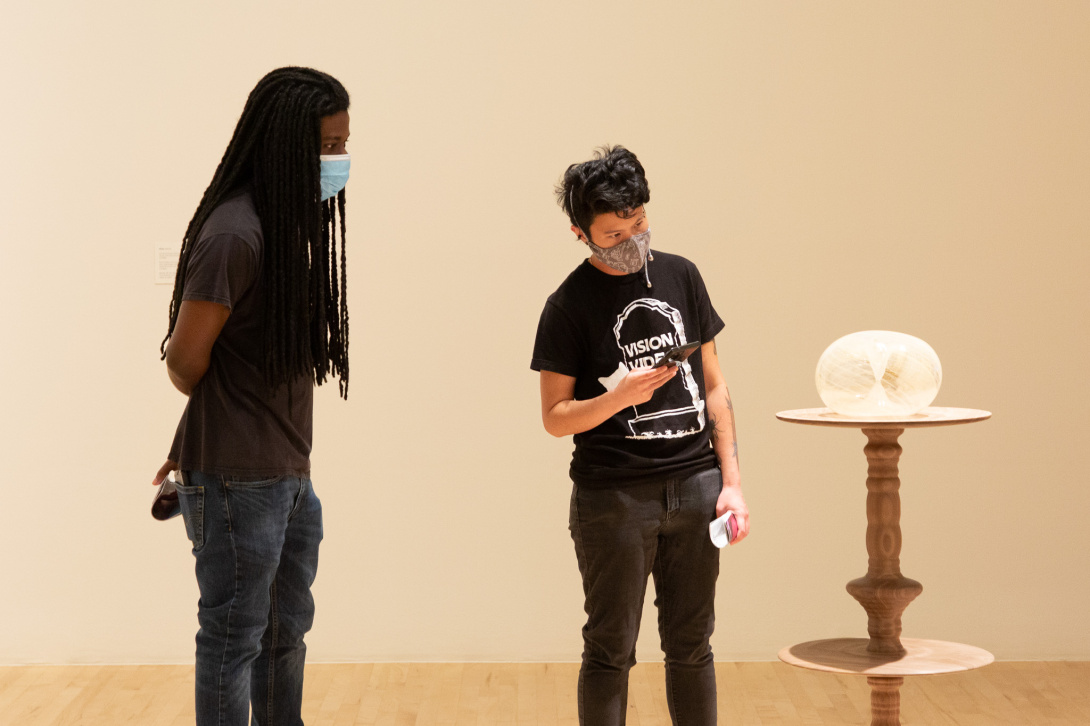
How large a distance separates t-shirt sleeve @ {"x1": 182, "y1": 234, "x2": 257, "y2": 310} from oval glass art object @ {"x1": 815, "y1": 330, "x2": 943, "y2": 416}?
45.0 inches

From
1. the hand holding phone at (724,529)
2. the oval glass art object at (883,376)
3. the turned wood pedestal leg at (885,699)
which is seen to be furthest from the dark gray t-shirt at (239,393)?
the turned wood pedestal leg at (885,699)

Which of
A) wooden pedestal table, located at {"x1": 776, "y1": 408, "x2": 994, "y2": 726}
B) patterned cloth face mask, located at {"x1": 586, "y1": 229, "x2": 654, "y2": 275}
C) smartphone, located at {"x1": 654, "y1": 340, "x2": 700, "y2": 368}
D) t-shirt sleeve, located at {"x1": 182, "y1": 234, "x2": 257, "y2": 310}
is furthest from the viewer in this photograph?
wooden pedestal table, located at {"x1": 776, "y1": 408, "x2": 994, "y2": 726}

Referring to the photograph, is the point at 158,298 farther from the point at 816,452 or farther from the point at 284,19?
the point at 816,452

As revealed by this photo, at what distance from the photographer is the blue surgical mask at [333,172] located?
1976mm

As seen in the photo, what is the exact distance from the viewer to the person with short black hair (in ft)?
6.69

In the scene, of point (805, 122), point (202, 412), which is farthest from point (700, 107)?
point (202, 412)

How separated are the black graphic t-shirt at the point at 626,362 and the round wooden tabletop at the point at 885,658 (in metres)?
0.49

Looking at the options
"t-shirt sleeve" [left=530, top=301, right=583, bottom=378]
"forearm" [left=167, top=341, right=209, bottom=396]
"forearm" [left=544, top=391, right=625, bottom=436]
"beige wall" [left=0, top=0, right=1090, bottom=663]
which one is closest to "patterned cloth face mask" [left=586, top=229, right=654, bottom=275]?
"t-shirt sleeve" [left=530, top=301, right=583, bottom=378]

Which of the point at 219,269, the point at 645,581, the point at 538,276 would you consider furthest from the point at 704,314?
the point at 538,276

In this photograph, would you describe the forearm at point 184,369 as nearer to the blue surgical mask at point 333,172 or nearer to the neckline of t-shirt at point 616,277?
the blue surgical mask at point 333,172

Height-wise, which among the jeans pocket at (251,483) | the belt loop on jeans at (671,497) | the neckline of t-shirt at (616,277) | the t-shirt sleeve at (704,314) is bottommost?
the belt loop on jeans at (671,497)

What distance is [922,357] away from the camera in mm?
2211

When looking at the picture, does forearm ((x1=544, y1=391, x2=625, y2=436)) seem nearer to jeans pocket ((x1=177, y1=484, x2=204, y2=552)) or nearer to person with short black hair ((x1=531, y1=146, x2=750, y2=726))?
person with short black hair ((x1=531, y1=146, x2=750, y2=726))

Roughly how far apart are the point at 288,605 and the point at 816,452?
189 cm
